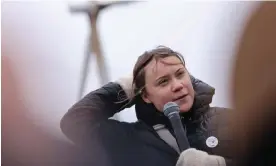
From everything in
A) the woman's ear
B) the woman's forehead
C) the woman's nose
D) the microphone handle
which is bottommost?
the microphone handle

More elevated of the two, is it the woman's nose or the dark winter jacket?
the woman's nose

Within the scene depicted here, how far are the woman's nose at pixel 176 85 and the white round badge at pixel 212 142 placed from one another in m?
0.08

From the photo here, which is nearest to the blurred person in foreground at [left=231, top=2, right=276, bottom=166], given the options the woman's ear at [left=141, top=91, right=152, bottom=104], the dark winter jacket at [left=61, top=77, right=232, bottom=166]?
the dark winter jacket at [left=61, top=77, right=232, bottom=166]

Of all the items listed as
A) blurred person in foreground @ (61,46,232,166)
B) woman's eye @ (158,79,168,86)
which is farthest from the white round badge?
woman's eye @ (158,79,168,86)

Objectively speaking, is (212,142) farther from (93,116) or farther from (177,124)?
(93,116)

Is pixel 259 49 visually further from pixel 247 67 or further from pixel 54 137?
pixel 54 137

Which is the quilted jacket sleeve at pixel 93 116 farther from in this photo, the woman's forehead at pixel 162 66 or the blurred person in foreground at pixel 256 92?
the blurred person in foreground at pixel 256 92

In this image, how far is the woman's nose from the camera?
28.1 inches

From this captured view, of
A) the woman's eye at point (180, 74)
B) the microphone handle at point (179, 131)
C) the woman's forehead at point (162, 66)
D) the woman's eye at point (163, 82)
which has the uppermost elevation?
the woman's forehead at point (162, 66)

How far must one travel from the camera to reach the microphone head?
706mm

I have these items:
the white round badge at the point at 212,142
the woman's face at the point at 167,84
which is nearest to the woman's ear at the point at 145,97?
the woman's face at the point at 167,84

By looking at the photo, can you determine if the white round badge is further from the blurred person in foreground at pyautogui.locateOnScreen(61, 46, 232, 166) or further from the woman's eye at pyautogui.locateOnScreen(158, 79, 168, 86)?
the woman's eye at pyautogui.locateOnScreen(158, 79, 168, 86)

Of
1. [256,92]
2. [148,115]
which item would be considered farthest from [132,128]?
[256,92]

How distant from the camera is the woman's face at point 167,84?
71 cm
